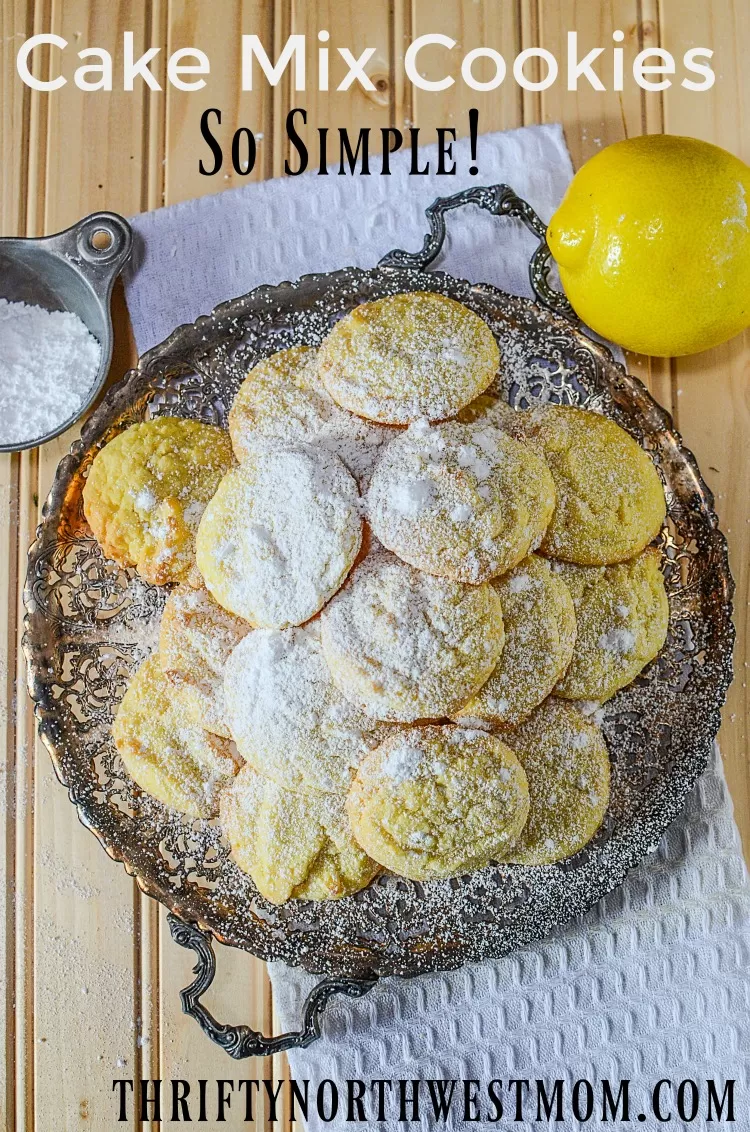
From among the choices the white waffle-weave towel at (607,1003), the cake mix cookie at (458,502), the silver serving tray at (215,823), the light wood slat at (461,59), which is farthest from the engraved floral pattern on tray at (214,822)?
the light wood slat at (461,59)

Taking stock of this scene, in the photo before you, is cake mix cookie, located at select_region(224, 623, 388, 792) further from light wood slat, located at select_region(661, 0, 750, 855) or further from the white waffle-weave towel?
light wood slat, located at select_region(661, 0, 750, 855)

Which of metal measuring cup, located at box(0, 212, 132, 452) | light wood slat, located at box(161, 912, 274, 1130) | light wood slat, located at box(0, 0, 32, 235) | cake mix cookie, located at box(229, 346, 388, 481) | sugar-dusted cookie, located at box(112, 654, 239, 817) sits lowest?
light wood slat, located at box(161, 912, 274, 1130)

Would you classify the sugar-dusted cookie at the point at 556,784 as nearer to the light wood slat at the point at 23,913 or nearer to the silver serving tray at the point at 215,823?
the silver serving tray at the point at 215,823

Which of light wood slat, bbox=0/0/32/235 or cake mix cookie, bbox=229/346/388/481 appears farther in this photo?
light wood slat, bbox=0/0/32/235

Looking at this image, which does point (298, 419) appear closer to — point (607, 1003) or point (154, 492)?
point (154, 492)

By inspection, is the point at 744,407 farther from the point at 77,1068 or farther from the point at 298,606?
the point at 77,1068

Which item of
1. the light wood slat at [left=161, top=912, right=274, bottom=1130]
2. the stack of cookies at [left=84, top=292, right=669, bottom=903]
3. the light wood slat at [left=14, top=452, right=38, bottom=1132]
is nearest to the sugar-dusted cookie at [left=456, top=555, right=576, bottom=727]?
the stack of cookies at [left=84, top=292, right=669, bottom=903]
